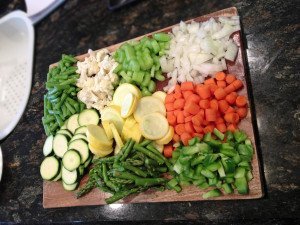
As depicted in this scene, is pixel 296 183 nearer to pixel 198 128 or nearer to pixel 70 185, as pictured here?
pixel 198 128

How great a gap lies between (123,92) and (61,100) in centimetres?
63

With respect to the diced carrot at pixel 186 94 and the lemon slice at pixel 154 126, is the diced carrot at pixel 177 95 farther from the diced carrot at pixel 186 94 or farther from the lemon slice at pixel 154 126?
the lemon slice at pixel 154 126

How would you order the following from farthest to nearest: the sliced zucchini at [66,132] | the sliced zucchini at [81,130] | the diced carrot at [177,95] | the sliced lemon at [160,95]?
1. the sliced zucchini at [66,132]
2. the sliced zucchini at [81,130]
3. the sliced lemon at [160,95]
4. the diced carrot at [177,95]

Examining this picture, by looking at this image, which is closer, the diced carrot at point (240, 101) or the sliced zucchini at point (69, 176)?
the diced carrot at point (240, 101)

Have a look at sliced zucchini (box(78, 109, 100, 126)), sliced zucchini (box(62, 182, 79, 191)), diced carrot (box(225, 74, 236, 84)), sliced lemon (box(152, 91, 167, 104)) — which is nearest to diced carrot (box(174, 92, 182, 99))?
sliced lemon (box(152, 91, 167, 104))

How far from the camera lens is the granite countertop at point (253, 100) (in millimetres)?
2041

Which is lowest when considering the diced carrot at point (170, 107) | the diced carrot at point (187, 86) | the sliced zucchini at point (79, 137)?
the sliced zucchini at point (79, 137)

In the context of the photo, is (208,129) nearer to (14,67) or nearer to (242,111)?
(242,111)

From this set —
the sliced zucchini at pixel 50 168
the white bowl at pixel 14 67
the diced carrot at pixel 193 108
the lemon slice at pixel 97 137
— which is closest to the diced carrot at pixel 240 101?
the diced carrot at pixel 193 108

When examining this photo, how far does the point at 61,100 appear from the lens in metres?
2.86

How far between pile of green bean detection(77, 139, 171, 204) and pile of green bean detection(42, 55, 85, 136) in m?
0.72

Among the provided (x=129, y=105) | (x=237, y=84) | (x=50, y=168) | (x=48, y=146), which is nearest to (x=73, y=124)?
(x=48, y=146)

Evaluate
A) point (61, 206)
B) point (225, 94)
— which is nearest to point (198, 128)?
point (225, 94)

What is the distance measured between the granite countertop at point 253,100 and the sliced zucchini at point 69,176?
0.80ft
